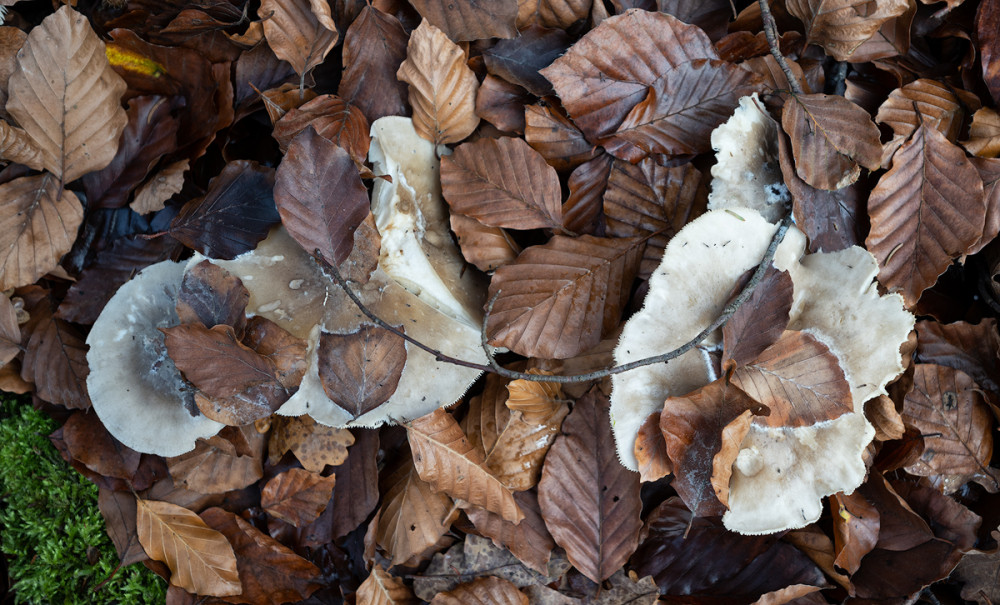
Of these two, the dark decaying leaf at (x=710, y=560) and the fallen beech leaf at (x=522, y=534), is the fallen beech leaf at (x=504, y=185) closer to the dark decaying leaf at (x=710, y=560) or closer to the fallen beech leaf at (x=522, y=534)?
the fallen beech leaf at (x=522, y=534)

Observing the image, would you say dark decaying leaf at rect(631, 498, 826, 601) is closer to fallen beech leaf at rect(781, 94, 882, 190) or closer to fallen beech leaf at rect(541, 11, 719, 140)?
fallen beech leaf at rect(781, 94, 882, 190)

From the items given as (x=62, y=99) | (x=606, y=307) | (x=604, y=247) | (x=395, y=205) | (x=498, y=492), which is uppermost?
(x=62, y=99)

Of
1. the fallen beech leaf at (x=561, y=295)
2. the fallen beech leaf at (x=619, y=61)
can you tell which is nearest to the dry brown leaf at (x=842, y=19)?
the fallen beech leaf at (x=619, y=61)

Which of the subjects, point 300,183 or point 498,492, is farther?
point 498,492

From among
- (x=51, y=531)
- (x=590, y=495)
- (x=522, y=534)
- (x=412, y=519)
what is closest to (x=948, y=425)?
(x=590, y=495)

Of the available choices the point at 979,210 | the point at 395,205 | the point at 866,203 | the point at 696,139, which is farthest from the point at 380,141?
the point at 979,210

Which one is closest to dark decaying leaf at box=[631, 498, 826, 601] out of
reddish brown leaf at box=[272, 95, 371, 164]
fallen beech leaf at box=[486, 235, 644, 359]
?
fallen beech leaf at box=[486, 235, 644, 359]

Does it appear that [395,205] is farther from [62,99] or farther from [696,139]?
[62,99]
